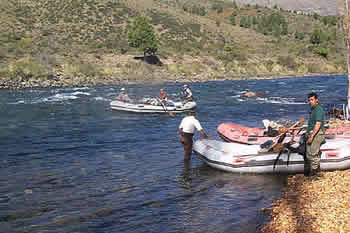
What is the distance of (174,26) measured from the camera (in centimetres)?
7181

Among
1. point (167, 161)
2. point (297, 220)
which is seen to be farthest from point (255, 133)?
point (297, 220)

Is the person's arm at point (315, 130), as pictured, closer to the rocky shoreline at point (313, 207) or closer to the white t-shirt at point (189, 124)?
the rocky shoreline at point (313, 207)

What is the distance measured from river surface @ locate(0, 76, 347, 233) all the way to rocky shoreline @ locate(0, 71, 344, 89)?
17.5 metres

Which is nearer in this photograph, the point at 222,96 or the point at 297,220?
the point at 297,220

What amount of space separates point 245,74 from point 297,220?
48.6 m

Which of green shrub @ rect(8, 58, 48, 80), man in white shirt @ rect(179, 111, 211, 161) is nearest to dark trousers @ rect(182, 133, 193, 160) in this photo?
man in white shirt @ rect(179, 111, 211, 161)

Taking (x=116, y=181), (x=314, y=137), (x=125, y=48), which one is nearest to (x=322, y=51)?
(x=125, y=48)

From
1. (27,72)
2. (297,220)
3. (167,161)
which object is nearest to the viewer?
(297,220)

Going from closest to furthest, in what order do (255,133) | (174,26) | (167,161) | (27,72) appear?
(167,161) → (255,133) → (27,72) → (174,26)

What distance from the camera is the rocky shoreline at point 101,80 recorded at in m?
40.2

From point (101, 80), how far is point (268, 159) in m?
35.5

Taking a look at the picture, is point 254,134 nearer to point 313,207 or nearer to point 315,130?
point 315,130

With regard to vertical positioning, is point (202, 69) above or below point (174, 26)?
below

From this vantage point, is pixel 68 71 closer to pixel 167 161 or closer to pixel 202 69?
pixel 202 69
